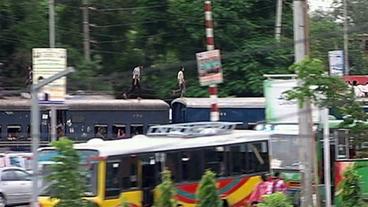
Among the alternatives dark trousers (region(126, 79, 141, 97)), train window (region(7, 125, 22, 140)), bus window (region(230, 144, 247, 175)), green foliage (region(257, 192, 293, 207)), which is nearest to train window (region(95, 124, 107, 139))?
dark trousers (region(126, 79, 141, 97))

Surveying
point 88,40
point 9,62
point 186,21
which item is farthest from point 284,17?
point 9,62

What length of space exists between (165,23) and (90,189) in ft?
60.6

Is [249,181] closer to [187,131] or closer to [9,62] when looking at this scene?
[187,131]

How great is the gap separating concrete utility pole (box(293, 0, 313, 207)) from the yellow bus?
107 inches

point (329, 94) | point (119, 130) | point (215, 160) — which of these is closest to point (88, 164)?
point (215, 160)

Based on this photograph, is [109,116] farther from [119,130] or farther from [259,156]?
[259,156]

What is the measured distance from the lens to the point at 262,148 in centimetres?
2153

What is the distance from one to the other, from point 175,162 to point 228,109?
40.2 ft

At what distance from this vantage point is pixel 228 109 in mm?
31625

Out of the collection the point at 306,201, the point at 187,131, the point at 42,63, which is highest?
the point at 42,63

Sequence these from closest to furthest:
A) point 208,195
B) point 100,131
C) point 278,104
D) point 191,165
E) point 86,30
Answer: point 208,195
point 191,165
point 278,104
point 100,131
point 86,30

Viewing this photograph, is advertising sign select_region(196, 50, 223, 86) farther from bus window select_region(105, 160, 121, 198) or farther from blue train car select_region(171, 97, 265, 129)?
blue train car select_region(171, 97, 265, 129)

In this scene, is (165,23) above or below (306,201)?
above

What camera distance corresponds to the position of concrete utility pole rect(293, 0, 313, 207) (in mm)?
16734
